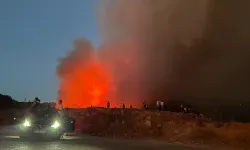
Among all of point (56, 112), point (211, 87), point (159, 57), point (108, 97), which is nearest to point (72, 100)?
point (108, 97)

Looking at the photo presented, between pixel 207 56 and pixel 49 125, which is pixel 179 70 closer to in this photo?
pixel 207 56

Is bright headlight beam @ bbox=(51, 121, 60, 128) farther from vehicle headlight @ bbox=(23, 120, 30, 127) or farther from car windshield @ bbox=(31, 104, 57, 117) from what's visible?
vehicle headlight @ bbox=(23, 120, 30, 127)

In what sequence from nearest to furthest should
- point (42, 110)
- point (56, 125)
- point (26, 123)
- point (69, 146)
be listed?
point (69, 146) → point (26, 123) → point (56, 125) → point (42, 110)

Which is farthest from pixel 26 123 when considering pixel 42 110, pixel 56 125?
pixel 56 125

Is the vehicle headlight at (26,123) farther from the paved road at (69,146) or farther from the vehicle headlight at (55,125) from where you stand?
the paved road at (69,146)

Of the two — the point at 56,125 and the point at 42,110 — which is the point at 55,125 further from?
the point at 42,110


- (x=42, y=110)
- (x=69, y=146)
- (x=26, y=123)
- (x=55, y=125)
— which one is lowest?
(x=69, y=146)

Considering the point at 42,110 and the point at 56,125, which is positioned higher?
the point at 42,110

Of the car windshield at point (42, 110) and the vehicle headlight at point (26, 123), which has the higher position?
the car windshield at point (42, 110)

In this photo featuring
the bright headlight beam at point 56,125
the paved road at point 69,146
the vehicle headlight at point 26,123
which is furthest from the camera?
the bright headlight beam at point 56,125

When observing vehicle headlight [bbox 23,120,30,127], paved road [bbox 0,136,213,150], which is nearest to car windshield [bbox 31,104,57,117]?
vehicle headlight [bbox 23,120,30,127]

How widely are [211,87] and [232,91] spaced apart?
9.15 feet

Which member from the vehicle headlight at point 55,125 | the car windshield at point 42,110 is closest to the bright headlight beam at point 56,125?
the vehicle headlight at point 55,125

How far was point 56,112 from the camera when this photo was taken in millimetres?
26906
